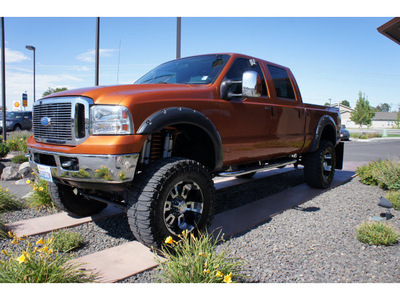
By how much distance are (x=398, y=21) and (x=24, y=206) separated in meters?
5.84

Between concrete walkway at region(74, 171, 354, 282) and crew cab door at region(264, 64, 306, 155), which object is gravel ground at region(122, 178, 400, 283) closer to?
concrete walkway at region(74, 171, 354, 282)

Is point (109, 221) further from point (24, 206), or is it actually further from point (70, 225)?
point (24, 206)

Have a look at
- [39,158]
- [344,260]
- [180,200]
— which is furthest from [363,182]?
[39,158]

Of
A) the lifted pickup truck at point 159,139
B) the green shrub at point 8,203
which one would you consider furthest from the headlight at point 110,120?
the green shrub at point 8,203

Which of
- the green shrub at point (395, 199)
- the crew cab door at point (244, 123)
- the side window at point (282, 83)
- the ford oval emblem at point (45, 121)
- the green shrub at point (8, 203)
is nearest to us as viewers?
the ford oval emblem at point (45, 121)

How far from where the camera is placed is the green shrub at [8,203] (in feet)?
→ 13.6

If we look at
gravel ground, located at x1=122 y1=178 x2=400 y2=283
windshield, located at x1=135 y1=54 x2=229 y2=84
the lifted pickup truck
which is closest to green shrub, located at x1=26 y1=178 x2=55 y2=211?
the lifted pickup truck

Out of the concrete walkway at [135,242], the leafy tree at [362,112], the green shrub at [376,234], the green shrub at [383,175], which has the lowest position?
the concrete walkway at [135,242]

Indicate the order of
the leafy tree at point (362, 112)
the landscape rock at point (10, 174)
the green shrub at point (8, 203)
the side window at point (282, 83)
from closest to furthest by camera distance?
1. the green shrub at point (8, 203)
2. the side window at point (282, 83)
3. the landscape rock at point (10, 174)
4. the leafy tree at point (362, 112)

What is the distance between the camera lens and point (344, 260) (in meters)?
2.85

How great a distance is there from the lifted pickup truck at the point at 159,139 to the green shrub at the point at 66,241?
18.1 inches

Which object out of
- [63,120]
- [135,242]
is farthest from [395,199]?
[63,120]

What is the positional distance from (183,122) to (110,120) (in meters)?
0.71

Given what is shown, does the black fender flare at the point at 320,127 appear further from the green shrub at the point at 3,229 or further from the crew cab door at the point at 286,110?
the green shrub at the point at 3,229
